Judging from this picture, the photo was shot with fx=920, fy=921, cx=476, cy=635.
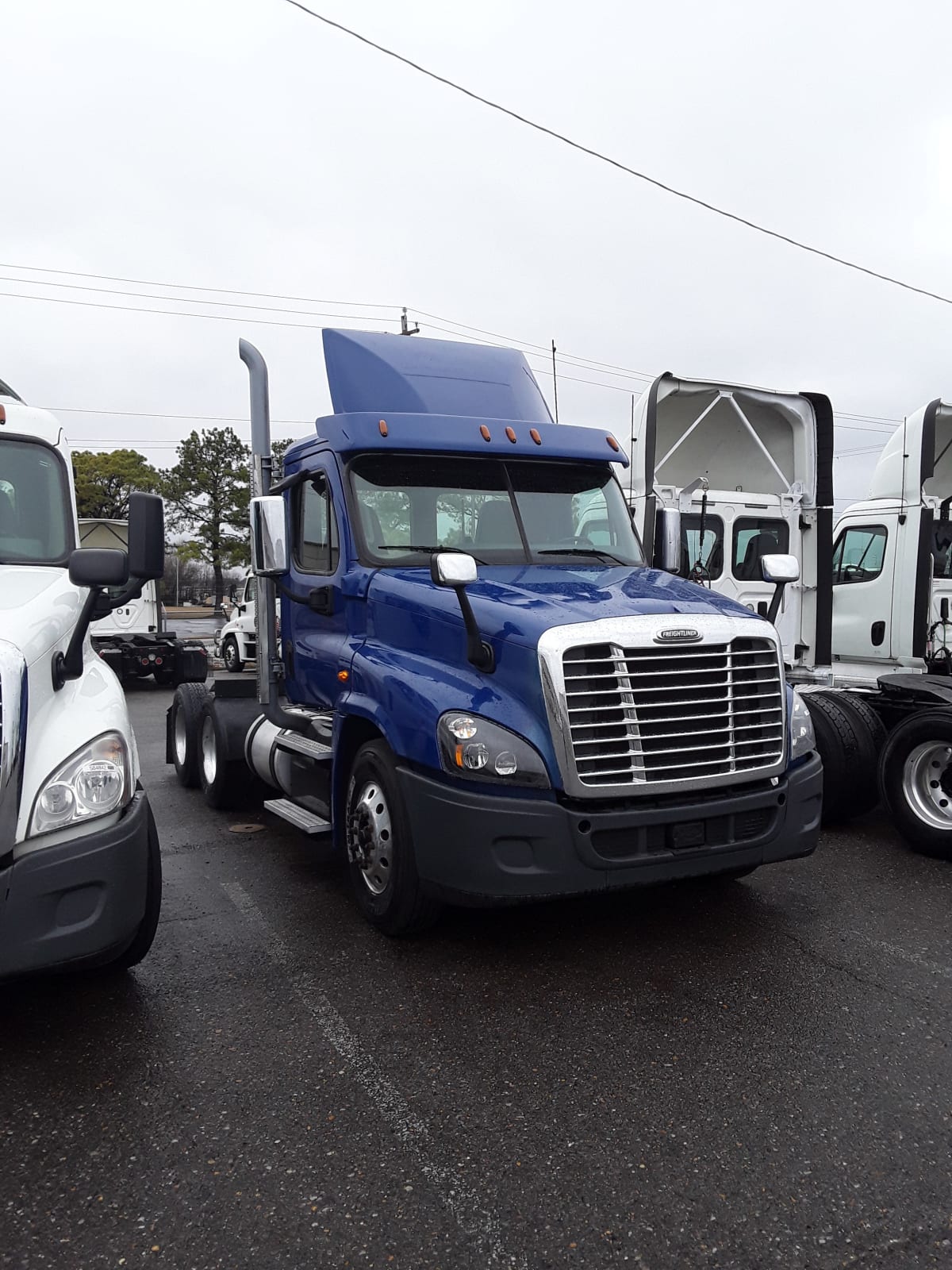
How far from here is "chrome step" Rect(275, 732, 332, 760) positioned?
17.1 feet

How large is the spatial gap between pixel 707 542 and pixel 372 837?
5.69 meters

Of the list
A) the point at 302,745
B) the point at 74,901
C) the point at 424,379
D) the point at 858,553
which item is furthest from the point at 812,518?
the point at 74,901

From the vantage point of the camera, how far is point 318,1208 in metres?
2.64

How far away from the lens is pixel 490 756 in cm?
395

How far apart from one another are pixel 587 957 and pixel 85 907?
229 cm

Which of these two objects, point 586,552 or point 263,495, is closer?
point 586,552

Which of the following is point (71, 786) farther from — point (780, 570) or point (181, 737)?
point (181, 737)

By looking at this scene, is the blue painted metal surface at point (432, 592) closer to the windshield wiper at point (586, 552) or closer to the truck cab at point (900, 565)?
the windshield wiper at point (586, 552)

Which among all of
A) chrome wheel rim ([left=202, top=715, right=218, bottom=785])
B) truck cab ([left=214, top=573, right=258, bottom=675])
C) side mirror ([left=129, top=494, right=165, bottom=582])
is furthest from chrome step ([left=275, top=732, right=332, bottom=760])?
truck cab ([left=214, top=573, right=258, bottom=675])

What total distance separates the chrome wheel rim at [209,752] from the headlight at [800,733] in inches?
176

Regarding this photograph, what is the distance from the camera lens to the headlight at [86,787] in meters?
3.29

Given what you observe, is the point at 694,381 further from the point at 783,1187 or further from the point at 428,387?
the point at 783,1187

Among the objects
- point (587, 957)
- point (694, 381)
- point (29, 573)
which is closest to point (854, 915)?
point (587, 957)

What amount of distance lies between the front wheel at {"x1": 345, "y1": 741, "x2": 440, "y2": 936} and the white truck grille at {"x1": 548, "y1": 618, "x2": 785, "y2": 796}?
0.89 meters
